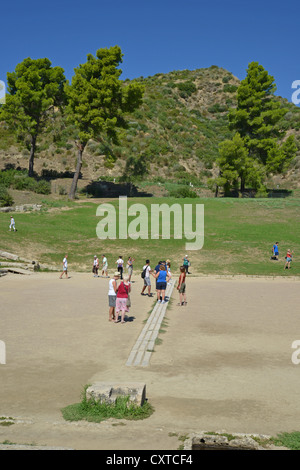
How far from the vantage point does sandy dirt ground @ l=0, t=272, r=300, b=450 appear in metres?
6.12

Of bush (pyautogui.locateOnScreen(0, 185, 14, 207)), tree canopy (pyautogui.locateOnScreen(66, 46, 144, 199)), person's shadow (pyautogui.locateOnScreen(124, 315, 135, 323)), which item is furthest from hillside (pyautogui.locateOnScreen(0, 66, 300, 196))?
person's shadow (pyautogui.locateOnScreen(124, 315, 135, 323))

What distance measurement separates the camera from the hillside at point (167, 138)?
65.0 m

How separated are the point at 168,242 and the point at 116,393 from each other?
83.3 ft

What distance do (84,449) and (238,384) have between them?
3.86 m

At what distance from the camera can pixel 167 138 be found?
8419 cm

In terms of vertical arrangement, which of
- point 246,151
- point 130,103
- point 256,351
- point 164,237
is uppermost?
point 130,103

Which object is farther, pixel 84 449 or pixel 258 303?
pixel 258 303

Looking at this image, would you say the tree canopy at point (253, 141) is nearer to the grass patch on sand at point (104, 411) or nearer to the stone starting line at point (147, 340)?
the stone starting line at point (147, 340)

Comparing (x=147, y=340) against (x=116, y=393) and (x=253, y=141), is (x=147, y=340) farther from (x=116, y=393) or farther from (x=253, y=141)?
(x=253, y=141)

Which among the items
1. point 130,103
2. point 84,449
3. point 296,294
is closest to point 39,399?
point 84,449

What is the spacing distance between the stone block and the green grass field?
19588mm

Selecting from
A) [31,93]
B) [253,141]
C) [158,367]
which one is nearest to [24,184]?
[31,93]

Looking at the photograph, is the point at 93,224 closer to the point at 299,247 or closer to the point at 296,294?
the point at 299,247

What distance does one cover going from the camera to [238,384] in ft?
26.7
